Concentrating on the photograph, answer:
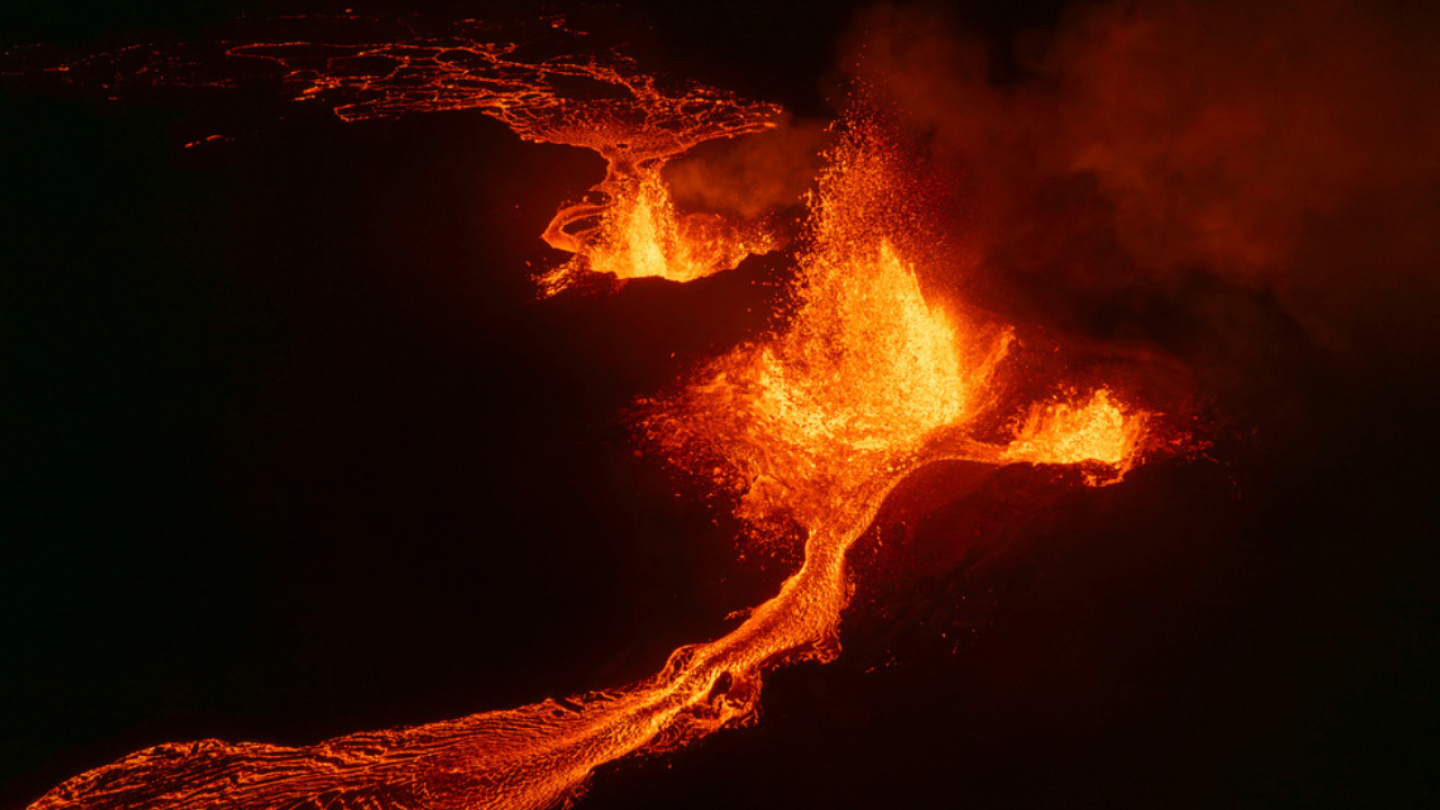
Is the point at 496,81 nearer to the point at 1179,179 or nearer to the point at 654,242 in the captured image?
the point at 654,242

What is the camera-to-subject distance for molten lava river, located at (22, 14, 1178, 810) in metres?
2.50

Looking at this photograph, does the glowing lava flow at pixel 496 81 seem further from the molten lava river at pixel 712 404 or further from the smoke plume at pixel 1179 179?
the smoke plume at pixel 1179 179

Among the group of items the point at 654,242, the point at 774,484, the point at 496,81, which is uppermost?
the point at 496,81

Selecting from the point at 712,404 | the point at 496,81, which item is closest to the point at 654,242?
the point at 712,404

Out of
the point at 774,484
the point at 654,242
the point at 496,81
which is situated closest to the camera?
the point at 774,484

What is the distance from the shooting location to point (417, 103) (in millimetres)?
3613

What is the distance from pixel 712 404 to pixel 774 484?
1.40 ft

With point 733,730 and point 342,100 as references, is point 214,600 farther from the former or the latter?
point 342,100

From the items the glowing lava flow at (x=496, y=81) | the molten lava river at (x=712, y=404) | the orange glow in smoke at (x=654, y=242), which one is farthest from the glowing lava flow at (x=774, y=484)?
the glowing lava flow at (x=496, y=81)

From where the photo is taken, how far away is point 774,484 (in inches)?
109

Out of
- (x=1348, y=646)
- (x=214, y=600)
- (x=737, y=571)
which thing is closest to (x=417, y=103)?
(x=214, y=600)

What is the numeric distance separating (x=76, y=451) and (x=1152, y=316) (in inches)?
175

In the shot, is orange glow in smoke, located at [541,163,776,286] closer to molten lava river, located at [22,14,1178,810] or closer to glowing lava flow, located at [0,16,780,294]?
molten lava river, located at [22,14,1178,810]

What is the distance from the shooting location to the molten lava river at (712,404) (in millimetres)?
2502
